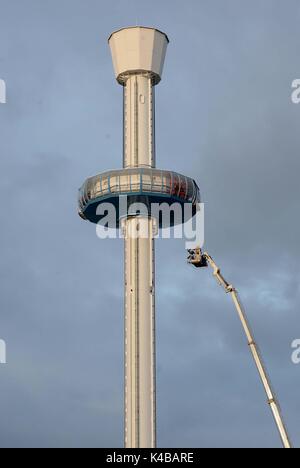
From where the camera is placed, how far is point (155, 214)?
466 ft

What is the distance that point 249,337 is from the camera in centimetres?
10881

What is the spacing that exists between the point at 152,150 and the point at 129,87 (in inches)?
402

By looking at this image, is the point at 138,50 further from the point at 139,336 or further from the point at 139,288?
the point at 139,336

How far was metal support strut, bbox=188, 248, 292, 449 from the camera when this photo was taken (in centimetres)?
10369

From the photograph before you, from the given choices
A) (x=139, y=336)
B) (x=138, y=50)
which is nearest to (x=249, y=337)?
(x=139, y=336)

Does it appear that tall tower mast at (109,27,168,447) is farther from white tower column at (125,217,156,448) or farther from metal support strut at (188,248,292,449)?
metal support strut at (188,248,292,449)

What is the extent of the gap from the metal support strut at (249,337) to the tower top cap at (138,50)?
39.3 m

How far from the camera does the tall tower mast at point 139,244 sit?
436ft

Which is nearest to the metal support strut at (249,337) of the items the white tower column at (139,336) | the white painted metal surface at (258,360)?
the white painted metal surface at (258,360)

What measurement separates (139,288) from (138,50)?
34871mm

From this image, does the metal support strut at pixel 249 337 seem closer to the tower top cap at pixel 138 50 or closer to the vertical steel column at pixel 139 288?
the vertical steel column at pixel 139 288

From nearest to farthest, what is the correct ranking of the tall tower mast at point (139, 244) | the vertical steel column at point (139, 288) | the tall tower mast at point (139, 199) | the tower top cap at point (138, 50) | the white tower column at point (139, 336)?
the white tower column at point (139, 336) → the vertical steel column at point (139, 288) → the tall tower mast at point (139, 244) → the tall tower mast at point (139, 199) → the tower top cap at point (138, 50)
